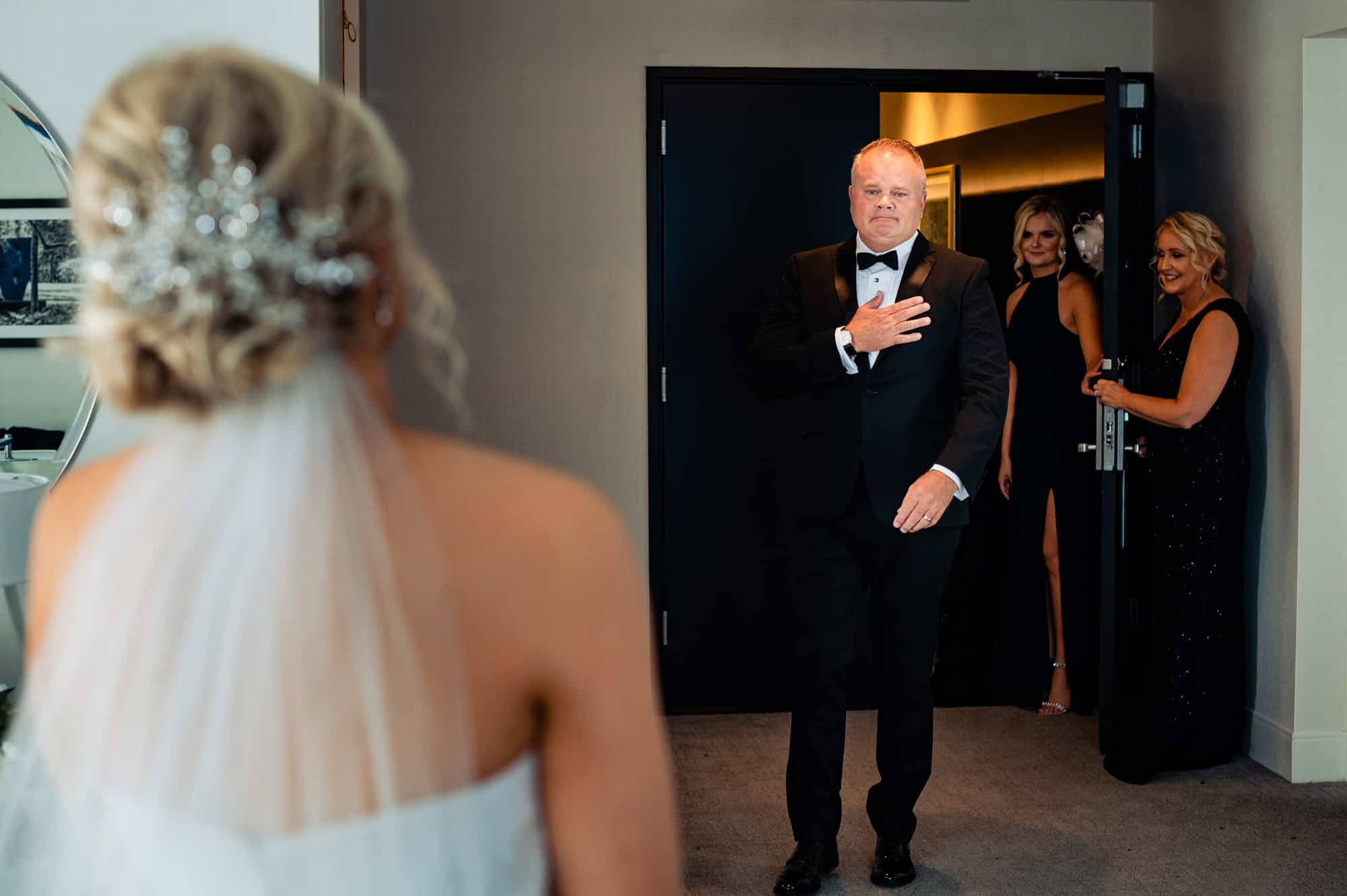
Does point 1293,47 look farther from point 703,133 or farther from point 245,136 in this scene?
point 245,136

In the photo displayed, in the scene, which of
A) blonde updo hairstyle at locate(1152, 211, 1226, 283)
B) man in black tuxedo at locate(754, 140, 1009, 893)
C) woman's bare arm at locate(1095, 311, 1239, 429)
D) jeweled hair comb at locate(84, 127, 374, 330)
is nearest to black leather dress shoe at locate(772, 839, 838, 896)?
man in black tuxedo at locate(754, 140, 1009, 893)

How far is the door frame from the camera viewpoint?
14.6 feet

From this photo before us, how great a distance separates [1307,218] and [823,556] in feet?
6.23

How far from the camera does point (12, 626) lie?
7.85ft

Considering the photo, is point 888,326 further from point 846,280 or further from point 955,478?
point 955,478

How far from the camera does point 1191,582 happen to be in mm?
3809

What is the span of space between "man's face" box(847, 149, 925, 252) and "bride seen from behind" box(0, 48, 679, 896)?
7.27ft

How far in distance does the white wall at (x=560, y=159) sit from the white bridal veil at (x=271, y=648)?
356 cm

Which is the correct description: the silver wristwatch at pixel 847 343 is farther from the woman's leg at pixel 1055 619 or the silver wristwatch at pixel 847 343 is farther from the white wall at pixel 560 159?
the woman's leg at pixel 1055 619

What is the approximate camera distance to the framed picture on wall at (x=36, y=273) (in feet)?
7.79

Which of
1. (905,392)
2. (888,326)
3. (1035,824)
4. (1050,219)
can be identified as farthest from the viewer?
(1050,219)

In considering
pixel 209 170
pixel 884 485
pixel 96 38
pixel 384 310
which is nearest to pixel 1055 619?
pixel 884 485

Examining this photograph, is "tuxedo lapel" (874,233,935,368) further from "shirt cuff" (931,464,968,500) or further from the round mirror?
the round mirror

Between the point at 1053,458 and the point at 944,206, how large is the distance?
3.34 feet
